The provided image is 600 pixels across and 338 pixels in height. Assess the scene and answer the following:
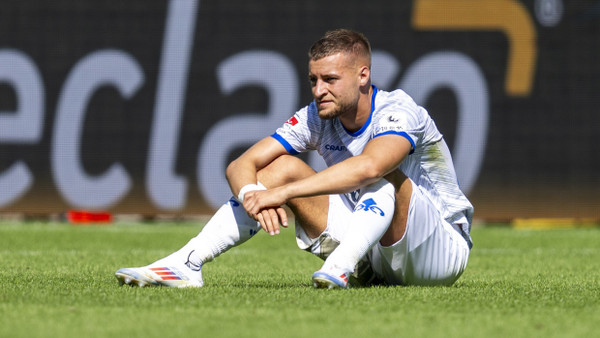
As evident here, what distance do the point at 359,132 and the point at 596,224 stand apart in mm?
7217

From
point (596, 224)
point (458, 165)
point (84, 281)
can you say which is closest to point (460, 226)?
point (84, 281)

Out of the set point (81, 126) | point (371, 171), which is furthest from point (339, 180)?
point (81, 126)

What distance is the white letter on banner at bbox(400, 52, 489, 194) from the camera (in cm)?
1055

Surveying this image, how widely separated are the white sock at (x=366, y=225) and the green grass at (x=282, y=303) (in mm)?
153

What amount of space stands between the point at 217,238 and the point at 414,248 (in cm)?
87

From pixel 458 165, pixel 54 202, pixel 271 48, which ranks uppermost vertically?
pixel 271 48

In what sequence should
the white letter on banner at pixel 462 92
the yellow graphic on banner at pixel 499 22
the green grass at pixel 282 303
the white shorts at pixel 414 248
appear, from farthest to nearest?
the yellow graphic on banner at pixel 499 22 → the white letter on banner at pixel 462 92 → the white shorts at pixel 414 248 → the green grass at pixel 282 303

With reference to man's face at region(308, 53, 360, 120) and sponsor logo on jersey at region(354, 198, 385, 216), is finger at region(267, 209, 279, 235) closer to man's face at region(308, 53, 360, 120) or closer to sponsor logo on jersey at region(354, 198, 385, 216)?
sponsor logo on jersey at region(354, 198, 385, 216)

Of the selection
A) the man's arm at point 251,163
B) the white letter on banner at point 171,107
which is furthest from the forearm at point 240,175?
the white letter on banner at point 171,107

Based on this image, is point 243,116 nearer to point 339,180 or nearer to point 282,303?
point 339,180

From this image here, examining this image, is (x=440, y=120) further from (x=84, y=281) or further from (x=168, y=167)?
(x=84, y=281)

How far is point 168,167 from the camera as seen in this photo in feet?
34.5

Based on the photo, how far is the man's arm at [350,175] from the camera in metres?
3.94

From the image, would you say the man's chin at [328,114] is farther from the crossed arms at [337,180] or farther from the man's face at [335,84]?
the crossed arms at [337,180]
